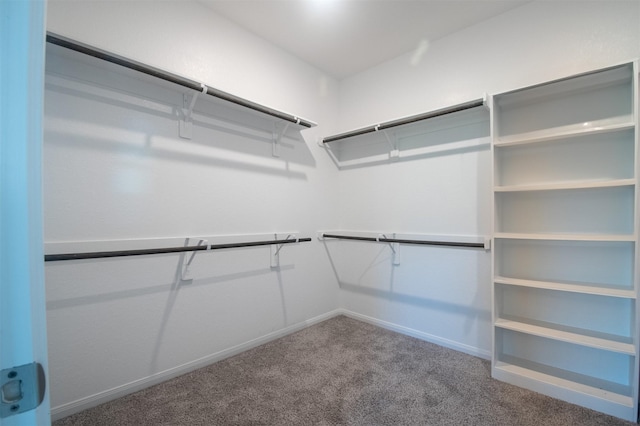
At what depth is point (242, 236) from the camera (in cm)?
233

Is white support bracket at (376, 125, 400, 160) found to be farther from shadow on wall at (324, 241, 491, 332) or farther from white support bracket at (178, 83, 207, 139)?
white support bracket at (178, 83, 207, 139)

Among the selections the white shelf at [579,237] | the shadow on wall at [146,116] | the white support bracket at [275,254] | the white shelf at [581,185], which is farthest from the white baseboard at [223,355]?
the shadow on wall at [146,116]

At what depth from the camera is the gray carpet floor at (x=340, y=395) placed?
1554 mm

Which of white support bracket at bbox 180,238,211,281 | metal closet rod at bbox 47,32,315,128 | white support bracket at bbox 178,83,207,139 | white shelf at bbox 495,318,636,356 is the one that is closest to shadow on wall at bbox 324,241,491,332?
white shelf at bbox 495,318,636,356

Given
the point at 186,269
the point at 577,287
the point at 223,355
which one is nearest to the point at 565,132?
→ the point at 577,287

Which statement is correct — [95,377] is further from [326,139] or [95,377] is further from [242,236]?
[326,139]

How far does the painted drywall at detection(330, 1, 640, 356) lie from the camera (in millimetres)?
1891

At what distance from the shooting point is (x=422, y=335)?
256 centimetres

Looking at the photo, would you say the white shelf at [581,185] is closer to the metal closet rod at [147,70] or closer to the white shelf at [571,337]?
the white shelf at [571,337]

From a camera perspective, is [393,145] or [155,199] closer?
[155,199]

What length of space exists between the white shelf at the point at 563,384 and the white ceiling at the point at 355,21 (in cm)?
260

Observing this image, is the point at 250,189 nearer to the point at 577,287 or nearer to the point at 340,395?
the point at 340,395

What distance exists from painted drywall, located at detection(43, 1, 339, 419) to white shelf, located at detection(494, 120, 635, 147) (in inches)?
70.4

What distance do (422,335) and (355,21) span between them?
9.02 feet
